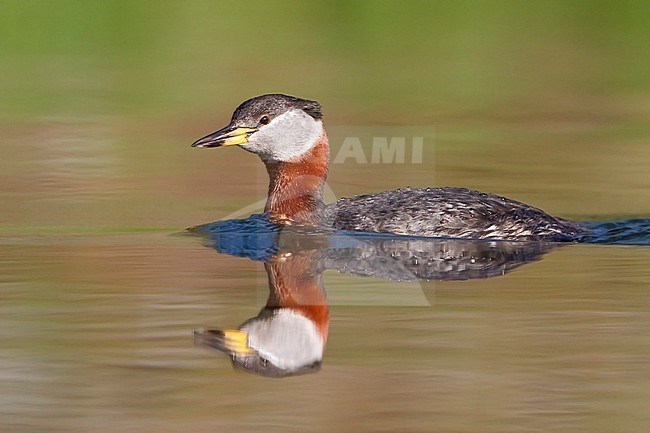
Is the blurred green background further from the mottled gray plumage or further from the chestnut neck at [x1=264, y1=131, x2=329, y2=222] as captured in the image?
the mottled gray plumage

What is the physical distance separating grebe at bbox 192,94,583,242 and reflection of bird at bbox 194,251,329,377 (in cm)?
190

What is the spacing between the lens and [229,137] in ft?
36.2

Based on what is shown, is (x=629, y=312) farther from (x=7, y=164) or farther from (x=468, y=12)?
(x=468, y=12)

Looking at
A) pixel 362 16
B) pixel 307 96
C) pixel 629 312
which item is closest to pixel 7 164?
pixel 307 96

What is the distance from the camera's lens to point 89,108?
16.5 meters

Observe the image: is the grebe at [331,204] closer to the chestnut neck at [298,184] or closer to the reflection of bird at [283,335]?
the chestnut neck at [298,184]

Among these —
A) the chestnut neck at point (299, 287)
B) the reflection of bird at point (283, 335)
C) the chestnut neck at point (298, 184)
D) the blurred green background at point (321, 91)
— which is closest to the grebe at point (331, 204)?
the chestnut neck at point (298, 184)

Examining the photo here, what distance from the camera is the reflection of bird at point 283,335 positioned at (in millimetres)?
7250

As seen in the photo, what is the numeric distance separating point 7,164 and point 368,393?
7.87 meters

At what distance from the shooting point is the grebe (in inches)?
421

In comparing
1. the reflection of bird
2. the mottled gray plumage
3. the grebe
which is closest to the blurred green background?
the grebe

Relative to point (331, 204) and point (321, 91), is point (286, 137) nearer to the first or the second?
point (331, 204)

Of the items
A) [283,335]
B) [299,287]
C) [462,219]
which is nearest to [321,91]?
[462,219]

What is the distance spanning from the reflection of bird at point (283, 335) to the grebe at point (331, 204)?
74.8 inches
